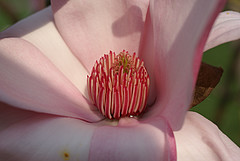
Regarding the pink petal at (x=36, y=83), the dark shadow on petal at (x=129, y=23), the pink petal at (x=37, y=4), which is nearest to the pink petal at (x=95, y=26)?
the dark shadow on petal at (x=129, y=23)

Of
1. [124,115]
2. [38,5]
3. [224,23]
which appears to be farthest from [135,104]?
[38,5]

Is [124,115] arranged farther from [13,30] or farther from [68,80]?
[13,30]

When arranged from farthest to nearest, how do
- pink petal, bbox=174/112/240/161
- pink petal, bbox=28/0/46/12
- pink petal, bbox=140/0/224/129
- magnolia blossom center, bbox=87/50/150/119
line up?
pink petal, bbox=28/0/46/12 → magnolia blossom center, bbox=87/50/150/119 → pink petal, bbox=174/112/240/161 → pink petal, bbox=140/0/224/129

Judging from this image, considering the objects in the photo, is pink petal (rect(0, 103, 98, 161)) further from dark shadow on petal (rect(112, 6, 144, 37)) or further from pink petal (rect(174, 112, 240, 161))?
dark shadow on petal (rect(112, 6, 144, 37))

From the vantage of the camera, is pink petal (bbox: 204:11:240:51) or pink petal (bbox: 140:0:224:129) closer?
pink petal (bbox: 140:0:224:129)

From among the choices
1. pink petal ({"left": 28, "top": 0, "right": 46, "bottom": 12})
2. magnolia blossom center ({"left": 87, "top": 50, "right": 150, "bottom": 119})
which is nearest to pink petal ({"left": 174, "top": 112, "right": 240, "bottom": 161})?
magnolia blossom center ({"left": 87, "top": 50, "right": 150, "bottom": 119})

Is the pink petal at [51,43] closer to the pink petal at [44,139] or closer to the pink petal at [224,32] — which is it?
the pink petal at [44,139]
